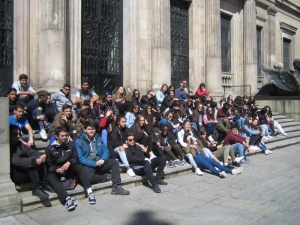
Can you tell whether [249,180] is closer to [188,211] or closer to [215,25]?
[188,211]

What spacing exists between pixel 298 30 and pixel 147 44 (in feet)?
61.0

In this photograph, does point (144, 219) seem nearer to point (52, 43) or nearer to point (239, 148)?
point (239, 148)

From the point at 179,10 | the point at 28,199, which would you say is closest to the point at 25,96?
the point at 28,199

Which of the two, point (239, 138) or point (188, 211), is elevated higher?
point (239, 138)

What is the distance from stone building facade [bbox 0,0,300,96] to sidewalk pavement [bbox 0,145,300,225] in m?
5.40

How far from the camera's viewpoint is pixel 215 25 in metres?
16.8

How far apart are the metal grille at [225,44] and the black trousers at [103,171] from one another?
13.9 m

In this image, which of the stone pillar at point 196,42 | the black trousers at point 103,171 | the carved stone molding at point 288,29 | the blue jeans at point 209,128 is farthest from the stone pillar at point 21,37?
the carved stone molding at point 288,29

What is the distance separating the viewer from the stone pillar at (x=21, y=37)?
10703 millimetres

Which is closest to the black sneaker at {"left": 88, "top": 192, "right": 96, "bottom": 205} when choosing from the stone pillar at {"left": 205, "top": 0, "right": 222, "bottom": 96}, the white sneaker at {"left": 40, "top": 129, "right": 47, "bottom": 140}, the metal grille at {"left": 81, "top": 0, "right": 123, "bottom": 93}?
the white sneaker at {"left": 40, "top": 129, "right": 47, "bottom": 140}

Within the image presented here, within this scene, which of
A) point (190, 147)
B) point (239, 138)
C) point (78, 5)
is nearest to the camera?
point (190, 147)

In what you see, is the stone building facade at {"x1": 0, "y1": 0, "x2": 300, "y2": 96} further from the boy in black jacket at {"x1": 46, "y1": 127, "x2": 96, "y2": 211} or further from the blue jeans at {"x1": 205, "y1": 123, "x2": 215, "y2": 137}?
the boy in black jacket at {"x1": 46, "y1": 127, "x2": 96, "y2": 211}

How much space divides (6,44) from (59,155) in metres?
6.11

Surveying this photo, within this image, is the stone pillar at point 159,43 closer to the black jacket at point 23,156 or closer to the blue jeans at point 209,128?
the blue jeans at point 209,128
